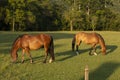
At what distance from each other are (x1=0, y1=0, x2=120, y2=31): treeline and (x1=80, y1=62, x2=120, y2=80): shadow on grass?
5973 centimetres

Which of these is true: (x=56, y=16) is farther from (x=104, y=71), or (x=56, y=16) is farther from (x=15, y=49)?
(x=104, y=71)

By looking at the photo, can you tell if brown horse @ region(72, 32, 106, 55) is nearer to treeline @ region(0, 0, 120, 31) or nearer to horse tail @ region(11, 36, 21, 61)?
horse tail @ region(11, 36, 21, 61)

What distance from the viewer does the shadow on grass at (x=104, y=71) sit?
1348 centimetres

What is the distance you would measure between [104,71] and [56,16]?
70.1 meters

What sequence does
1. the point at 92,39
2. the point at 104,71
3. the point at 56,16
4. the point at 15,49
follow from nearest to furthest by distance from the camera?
the point at 104,71 → the point at 15,49 → the point at 92,39 → the point at 56,16

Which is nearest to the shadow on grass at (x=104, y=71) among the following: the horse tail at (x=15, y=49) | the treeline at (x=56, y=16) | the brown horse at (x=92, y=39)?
the brown horse at (x=92, y=39)

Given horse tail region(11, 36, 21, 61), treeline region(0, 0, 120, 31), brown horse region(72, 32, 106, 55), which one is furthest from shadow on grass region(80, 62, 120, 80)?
treeline region(0, 0, 120, 31)

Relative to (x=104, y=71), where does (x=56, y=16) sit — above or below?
above

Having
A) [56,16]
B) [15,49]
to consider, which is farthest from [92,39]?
[56,16]

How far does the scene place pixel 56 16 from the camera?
84.4 metres

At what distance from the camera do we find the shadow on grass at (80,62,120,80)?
44.2 feet

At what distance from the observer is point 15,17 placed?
7638 centimetres

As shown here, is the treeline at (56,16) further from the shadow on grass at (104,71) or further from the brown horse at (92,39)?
the shadow on grass at (104,71)

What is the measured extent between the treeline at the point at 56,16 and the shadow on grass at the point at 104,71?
59734 millimetres
